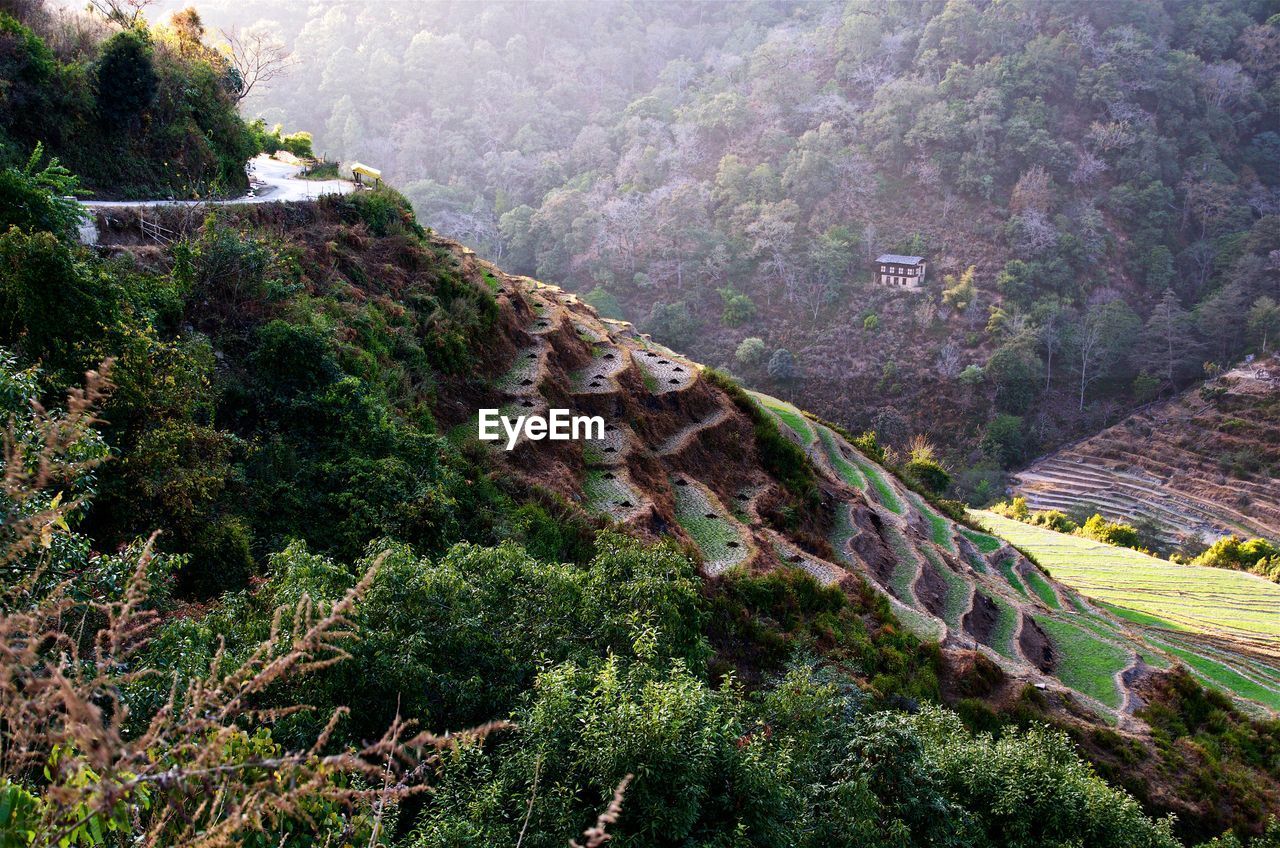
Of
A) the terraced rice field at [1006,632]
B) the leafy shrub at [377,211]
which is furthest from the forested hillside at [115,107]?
the terraced rice field at [1006,632]

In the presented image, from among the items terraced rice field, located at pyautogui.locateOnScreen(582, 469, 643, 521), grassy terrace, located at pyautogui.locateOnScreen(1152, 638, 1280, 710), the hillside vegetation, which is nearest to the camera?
the hillside vegetation

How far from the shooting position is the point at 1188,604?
82.8ft

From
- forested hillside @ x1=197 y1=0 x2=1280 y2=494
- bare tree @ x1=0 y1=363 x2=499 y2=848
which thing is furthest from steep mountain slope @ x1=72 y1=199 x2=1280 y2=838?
forested hillside @ x1=197 y1=0 x2=1280 y2=494

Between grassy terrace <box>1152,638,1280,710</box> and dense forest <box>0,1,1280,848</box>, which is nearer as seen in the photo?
dense forest <box>0,1,1280,848</box>

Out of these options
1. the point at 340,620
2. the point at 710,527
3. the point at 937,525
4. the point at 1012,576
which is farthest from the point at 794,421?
the point at 340,620

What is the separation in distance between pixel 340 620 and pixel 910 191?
208 ft

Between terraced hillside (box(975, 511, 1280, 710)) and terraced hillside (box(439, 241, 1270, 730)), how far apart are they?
69 cm

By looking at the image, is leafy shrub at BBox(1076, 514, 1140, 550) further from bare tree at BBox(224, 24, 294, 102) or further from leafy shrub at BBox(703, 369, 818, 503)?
bare tree at BBox(224, 24, 294, 102)

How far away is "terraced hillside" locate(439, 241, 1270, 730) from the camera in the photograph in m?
14.0

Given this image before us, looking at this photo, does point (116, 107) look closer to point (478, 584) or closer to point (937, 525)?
point (478, 584)

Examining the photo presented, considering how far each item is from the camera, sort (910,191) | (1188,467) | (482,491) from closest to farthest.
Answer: (482,491), (1188,467), (910,191)

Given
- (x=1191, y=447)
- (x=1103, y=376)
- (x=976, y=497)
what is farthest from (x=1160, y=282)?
(x=976, y=497)

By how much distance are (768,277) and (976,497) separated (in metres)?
22.2

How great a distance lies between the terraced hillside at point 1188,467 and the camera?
38125 mm
